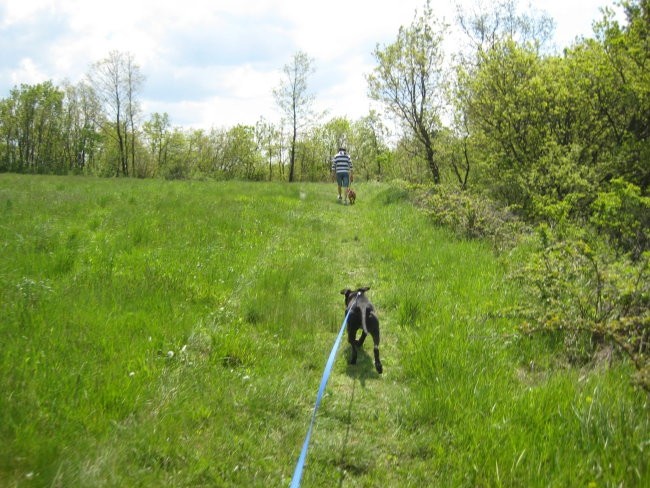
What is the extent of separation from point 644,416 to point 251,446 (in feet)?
8.90

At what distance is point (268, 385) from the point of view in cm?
345

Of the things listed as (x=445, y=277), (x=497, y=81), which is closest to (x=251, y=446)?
(x=445, y=277)

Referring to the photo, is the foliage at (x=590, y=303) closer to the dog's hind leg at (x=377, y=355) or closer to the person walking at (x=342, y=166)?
the dog's hind leg at (x=377, y=355)

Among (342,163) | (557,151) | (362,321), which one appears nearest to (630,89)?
(557,151)

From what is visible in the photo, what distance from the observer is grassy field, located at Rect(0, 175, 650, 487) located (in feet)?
8.25

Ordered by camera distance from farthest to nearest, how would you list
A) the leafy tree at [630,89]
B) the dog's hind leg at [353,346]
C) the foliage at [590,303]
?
the leafy tree at [630,89] < the dog's hind leg at [353,346] < the foliage at [590,303]

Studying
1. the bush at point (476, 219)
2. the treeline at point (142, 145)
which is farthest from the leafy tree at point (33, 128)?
the bush at point (476, 219)

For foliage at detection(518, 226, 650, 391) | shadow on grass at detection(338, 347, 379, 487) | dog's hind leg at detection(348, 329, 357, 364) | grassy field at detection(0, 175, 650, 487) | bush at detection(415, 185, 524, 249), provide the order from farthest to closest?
bush at detection(415, 185, 524, 249), dog's hind leg at detection(348, 329, 357, 364), foliage at detection(518, 226, 650, 391), shadow on grass at detection(338, 347, 379, 487), grassy field at detection(0, 175, 650, 487)

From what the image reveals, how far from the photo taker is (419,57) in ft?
52.6

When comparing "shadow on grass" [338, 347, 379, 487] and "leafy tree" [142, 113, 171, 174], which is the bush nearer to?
"shadow on grass" [338, 347, 379, 487]

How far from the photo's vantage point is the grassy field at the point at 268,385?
2.52 metres

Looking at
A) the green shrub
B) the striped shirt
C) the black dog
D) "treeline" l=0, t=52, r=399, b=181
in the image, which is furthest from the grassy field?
"treeline" l=0, t=52, r=399, b=181

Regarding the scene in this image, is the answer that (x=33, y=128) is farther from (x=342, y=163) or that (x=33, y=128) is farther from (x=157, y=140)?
(x=342, y=163)

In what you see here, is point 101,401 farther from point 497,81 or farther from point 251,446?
point 497,81
